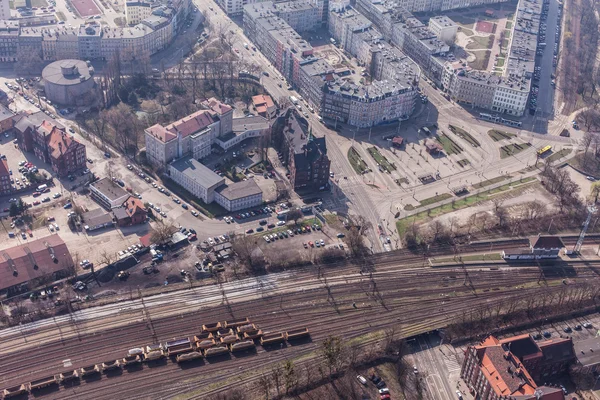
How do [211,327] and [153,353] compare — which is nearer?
[153,353]

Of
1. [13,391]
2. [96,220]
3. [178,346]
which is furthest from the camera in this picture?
[96,220]

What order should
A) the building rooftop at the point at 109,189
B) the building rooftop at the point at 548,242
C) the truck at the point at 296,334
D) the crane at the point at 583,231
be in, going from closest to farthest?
the truck at the point at 296,334 → the building rooftop at the point at 548,242 → the crane at the point at 583,231 → the building rooftop at the point at 109,189

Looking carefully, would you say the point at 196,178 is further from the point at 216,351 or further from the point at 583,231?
the point at 583,231

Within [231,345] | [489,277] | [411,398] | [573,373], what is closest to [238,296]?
[231,345]

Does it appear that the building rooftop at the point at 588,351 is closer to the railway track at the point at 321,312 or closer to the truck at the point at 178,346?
the railway track at the point at 321,312

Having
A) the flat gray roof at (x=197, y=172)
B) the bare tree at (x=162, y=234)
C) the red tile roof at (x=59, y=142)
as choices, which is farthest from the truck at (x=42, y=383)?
the red tile roof at (x=59, y=142)

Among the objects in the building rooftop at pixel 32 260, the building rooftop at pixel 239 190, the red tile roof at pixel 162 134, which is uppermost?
the red tile roof at pixel 162 134

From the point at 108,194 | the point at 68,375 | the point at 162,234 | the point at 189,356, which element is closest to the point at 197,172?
the point at 108,194
